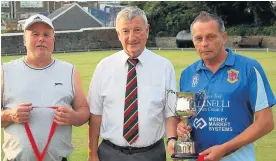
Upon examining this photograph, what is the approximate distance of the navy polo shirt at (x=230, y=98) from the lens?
3469 millimetres

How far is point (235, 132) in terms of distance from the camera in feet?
11.6

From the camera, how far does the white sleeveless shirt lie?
378cm

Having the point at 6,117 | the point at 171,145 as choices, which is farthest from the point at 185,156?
the point at 6,117

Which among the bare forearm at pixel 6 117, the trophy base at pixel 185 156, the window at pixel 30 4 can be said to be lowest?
the trophy base at pixel 185 156

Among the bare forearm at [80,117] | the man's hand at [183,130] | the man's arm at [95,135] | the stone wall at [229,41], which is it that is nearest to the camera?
the man's hand at [183,130]

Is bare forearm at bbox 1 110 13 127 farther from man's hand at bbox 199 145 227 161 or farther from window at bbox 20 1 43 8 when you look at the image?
window at bbox 20 1 43 8

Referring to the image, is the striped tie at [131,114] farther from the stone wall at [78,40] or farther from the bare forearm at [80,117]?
the stone wall at [78,40]

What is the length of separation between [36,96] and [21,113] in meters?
0.21

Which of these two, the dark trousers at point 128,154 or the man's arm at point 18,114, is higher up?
the man's arm at point 18,114

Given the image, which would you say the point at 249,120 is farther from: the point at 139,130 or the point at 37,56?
the point at 37,56

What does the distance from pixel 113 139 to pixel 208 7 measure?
4016cm

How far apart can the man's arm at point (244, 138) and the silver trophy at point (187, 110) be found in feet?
Answer: 0.36

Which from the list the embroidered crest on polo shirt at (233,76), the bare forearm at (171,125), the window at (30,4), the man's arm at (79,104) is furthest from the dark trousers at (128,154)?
the window at (30,4)

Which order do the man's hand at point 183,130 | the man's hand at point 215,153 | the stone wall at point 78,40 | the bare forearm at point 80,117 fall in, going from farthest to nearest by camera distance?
the stone wall at point 78,40, the bare forearm at point 80,117, the man's hand at point 183,130, the man's hand at point 215,153
